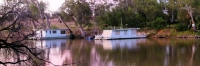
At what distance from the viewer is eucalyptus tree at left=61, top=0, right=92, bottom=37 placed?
54.1 m

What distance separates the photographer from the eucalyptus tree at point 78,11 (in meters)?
54.1

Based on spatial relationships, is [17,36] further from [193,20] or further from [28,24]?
[193,20]

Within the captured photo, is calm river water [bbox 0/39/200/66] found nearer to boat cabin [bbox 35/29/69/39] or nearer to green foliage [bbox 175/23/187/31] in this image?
green foliage [bbox 175/23/187/31]

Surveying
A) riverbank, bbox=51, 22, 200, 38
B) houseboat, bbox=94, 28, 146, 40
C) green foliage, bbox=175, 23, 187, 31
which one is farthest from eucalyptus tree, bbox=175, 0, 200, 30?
houseboat, bbox=94, 28, 146, 40

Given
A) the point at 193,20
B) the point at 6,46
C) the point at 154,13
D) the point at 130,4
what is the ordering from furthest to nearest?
the point at 130,4, the point at 154,13, the point at 193,20, the point at 6,46

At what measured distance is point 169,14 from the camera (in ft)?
188

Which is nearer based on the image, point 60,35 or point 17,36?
point 17,36

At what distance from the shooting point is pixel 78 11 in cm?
5406

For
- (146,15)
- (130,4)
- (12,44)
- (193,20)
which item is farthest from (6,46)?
(130,4)

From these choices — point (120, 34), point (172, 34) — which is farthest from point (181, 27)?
point (120, 34)

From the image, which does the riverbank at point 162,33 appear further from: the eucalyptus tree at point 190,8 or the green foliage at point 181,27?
the eucalyptus tree at point 190,8

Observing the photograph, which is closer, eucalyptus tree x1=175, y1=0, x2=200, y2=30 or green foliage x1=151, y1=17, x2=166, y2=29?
eucalyptus tree x1=175, y1=0, x2=200, y2=30

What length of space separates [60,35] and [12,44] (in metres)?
49.1

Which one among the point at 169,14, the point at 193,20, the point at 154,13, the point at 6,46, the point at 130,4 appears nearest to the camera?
the point at 6,46
